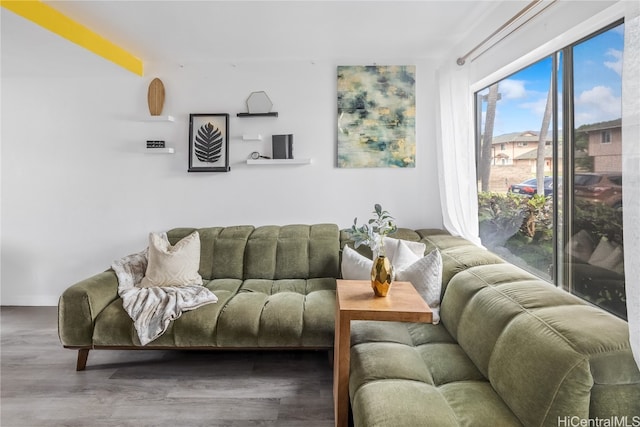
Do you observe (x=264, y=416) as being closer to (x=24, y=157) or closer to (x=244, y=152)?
(x=244, y=152)

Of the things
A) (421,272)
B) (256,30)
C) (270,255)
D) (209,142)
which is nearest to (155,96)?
(209,142)

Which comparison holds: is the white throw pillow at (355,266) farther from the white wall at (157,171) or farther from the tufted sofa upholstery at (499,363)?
the white wall at (157,171)

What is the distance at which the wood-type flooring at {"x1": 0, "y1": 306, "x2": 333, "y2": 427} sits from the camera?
6.33 feet

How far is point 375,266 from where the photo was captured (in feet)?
6.02

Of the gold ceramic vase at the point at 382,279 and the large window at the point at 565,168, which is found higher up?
the large window at the point at 565,168

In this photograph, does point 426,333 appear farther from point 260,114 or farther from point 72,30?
point 72,30

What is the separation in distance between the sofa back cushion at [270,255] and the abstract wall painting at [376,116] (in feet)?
2.81

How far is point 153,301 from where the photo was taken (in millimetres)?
2357

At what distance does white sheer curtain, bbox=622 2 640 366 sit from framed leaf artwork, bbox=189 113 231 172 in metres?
2.94

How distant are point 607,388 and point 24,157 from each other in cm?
461

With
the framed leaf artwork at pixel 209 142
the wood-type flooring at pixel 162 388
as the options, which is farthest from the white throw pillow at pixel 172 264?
the framed leaf artwork at pixel 209 142

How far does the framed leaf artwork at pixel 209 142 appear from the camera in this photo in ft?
11.3

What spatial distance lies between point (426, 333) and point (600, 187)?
1181mm

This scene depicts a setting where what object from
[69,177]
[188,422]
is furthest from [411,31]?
[69,177]
